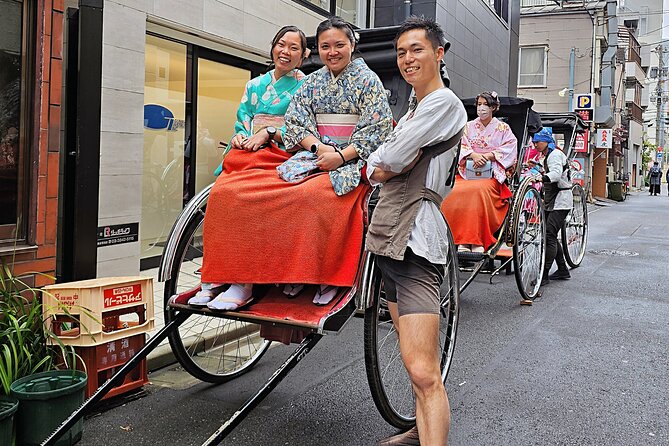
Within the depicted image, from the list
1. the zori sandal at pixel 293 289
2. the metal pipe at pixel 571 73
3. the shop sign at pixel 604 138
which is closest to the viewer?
the zori sandal at pixel 293 289

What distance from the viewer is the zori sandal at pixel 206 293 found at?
3262 mm

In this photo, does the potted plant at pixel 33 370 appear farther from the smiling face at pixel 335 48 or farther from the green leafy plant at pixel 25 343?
the smiling face at pixel 335 48

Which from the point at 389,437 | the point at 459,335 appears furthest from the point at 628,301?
the point at 389,437

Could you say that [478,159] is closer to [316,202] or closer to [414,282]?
[316,202]

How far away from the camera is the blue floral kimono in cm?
332

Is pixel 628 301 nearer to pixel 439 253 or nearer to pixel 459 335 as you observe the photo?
pixel 459 335

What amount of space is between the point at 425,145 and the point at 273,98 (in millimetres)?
1405

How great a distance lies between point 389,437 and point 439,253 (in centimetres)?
111

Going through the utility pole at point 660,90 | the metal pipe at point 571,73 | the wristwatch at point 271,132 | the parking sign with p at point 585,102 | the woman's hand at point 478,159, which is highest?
the utility pole at point 660,90

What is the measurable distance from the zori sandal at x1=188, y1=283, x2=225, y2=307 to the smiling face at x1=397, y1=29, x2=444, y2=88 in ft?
5.03

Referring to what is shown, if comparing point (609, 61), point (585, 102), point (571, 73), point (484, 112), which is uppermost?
point (609, 61)

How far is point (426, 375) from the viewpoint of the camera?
273 cm

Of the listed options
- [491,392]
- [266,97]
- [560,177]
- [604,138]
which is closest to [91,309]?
[266,97]

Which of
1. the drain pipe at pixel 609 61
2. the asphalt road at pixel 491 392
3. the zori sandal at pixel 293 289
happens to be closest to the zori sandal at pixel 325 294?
the zori sandal at pixel 293 289
